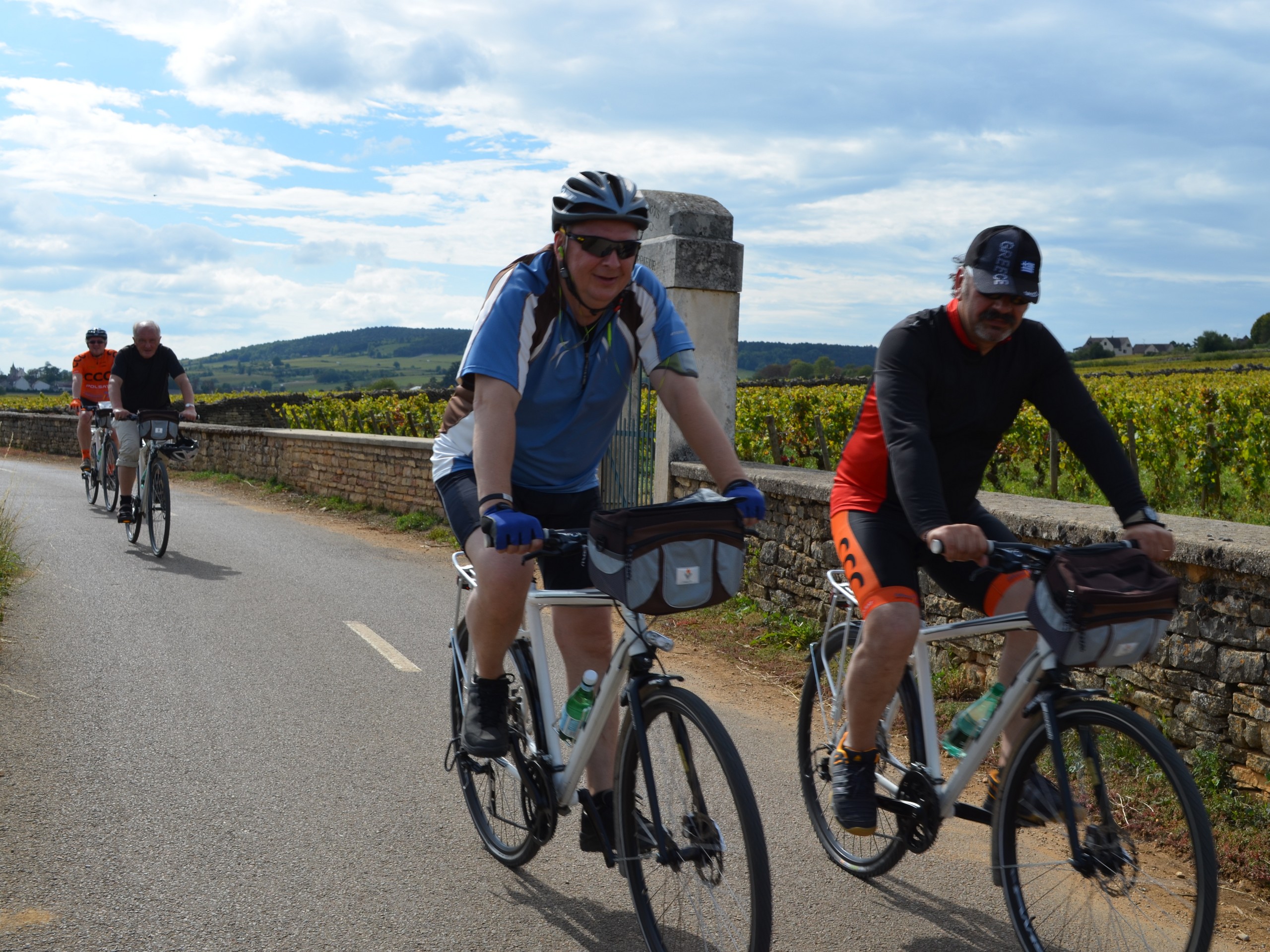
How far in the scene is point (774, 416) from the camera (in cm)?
1571

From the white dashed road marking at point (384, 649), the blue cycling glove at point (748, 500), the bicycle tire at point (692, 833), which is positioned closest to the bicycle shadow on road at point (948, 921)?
the bicycle tire at point (692, 833)

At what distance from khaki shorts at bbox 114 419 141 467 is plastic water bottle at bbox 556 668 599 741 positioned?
9.13 meters

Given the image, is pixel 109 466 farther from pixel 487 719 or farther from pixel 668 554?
pixel 668 554

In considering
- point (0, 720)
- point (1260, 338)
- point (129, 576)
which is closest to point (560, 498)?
point (0, 720)

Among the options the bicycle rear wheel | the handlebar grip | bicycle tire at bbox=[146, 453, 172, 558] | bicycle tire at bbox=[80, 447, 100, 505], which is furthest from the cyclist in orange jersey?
the handlebar grip

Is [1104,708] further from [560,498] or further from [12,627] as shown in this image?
[12,627]

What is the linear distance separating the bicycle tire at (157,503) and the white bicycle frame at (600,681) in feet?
25.4

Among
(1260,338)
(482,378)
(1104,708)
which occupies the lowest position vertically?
(1104,708)

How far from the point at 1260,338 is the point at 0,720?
297 ft

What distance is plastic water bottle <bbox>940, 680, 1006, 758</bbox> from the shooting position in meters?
3.24

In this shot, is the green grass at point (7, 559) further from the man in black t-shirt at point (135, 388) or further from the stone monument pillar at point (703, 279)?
the stone monument pillar at point (703, 279)

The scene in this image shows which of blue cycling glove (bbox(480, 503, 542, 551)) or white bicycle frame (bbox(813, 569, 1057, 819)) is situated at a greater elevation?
blue cycling glove (bbox(480, 503, 542, 551))

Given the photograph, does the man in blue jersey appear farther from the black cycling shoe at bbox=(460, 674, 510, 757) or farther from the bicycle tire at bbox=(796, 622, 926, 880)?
the bicycle tire at bbox=(796, 622, 926, 880)

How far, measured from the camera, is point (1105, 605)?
2.66m
